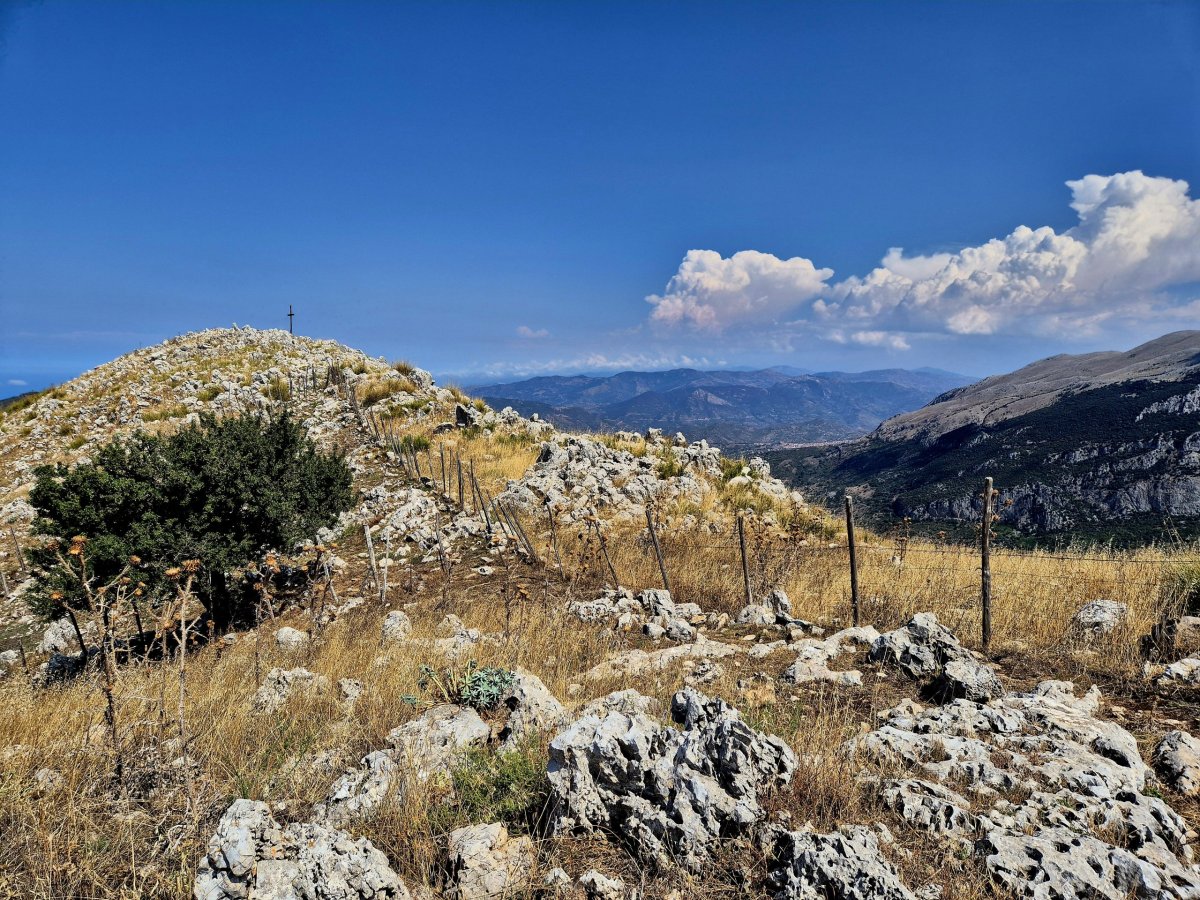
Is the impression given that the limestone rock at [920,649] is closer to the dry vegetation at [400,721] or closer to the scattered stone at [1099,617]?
the dry vegetation at [400,721]

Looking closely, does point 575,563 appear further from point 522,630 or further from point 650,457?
point 650,457

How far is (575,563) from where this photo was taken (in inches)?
522

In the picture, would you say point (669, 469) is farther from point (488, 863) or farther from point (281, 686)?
point (488, 863)

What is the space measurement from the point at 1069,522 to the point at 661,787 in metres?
152

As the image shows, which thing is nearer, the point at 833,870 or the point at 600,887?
the point at 833,870

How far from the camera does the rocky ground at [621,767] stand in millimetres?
3090

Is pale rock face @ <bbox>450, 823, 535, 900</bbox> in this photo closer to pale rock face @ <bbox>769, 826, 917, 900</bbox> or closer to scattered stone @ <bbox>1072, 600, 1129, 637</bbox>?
pale rock face @ <bbox>769, 826, 917, 900</bbox>

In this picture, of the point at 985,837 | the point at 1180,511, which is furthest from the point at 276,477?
the point at 1180,511

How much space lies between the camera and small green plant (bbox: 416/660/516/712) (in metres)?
5.60

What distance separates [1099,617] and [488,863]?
30.9 feet

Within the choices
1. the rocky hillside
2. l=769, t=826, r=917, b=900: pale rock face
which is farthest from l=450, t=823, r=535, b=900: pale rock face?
the rocky hillside

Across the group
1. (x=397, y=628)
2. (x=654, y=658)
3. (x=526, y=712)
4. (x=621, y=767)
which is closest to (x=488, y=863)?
(x=621, y=767)

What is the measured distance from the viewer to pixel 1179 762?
4312 millimetres

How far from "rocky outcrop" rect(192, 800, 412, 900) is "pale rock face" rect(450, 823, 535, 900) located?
327mm
